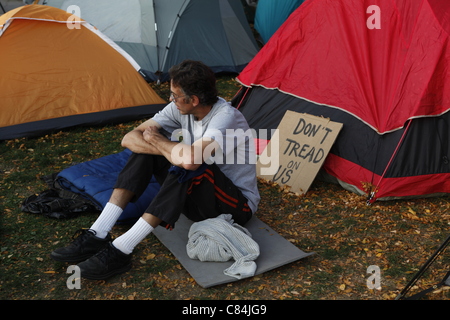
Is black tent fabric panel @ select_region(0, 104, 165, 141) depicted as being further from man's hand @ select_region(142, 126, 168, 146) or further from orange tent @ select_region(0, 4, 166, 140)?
man's hand @ select_region(142, 126, 168, 146)

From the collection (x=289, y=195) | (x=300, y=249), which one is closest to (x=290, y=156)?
(x=289, y=195)

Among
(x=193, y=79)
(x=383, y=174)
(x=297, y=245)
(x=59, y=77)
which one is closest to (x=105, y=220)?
(x=193, y=79)

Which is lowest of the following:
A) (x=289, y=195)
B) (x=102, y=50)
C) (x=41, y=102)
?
(x=289, y=195)

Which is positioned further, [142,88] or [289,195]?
[142,88]

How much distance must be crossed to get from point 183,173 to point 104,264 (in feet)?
2.29

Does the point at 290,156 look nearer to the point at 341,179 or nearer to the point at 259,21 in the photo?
the point at 341,179

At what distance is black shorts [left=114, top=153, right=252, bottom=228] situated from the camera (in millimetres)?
3139

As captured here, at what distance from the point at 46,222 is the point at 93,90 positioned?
248 centimetres

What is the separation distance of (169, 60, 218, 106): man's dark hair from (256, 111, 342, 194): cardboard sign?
1.46 meters

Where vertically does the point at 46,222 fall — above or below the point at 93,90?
below

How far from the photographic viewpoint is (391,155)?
13.7 feet

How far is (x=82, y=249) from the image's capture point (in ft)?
10.6
